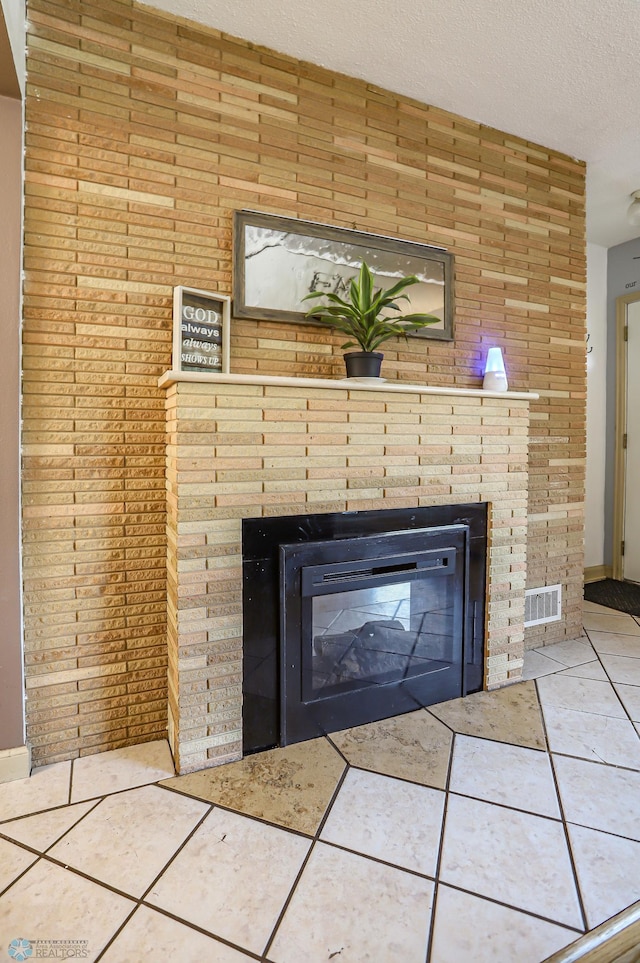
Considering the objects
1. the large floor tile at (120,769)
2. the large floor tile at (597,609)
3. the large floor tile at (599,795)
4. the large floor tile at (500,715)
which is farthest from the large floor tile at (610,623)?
the large floor tile at (120,769)

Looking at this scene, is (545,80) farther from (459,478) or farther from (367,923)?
(367,923)

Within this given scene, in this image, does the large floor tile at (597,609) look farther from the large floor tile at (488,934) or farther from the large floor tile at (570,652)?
the large floor tile at (488,934)

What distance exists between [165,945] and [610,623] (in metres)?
2.92

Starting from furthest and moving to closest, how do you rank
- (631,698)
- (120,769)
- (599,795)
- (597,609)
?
(597,609), (631,698), (120,769), (599,795)

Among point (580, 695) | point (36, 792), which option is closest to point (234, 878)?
point (36, 792)

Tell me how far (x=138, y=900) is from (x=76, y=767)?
0.68m

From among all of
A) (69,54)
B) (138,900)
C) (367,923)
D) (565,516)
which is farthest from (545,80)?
(138,900)

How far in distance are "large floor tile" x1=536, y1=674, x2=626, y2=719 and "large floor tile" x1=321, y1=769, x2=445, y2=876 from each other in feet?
2.84

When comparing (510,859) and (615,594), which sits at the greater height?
(615,594)

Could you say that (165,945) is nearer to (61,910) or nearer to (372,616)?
(61,910)

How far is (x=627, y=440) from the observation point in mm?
3938

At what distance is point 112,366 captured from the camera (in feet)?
5.99

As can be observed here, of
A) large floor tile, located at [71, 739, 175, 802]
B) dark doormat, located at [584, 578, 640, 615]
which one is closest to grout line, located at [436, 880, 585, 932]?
large floor tile, located at [71, 739, 175, 802]

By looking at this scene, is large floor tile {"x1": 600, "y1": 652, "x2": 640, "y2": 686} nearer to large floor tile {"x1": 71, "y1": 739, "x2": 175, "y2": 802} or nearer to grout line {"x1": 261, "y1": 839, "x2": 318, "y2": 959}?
grout line {"x1": 261, "y1": 839, "x2": 318, "y2": 959}
